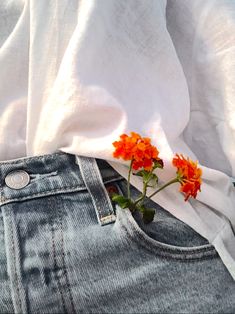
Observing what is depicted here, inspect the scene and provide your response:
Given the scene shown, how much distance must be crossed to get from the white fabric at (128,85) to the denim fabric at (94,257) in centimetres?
5

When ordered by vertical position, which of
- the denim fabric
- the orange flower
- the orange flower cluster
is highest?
the orange flower cluster

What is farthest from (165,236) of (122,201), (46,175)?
(46,175)

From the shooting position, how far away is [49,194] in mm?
675

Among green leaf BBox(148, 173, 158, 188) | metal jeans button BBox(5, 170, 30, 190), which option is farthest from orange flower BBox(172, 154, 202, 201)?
metal jeans button BBox(5, 170, 30, 190)

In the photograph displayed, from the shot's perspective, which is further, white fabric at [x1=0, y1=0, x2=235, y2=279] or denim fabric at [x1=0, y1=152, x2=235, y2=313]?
white fabric at [x1=0, y1=0, x2=235, y2=279]

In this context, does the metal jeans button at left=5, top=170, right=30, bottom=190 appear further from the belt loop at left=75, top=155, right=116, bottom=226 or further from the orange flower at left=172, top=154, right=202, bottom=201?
the orange flower at left=172, top=154, right=202, bottom=201

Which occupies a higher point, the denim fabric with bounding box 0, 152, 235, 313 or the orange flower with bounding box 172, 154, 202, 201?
the orange flower with bounding box 172, 154, 202, 201

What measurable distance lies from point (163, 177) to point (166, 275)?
0.15m

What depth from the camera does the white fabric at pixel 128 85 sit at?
0.71 m

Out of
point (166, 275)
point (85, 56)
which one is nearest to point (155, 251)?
point (166, 275)

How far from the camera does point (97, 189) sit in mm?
678

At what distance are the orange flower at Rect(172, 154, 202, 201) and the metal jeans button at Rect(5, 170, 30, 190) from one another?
0.23m

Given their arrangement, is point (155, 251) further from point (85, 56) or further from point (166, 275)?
point (85, 56)

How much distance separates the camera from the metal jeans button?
2.21 feet
